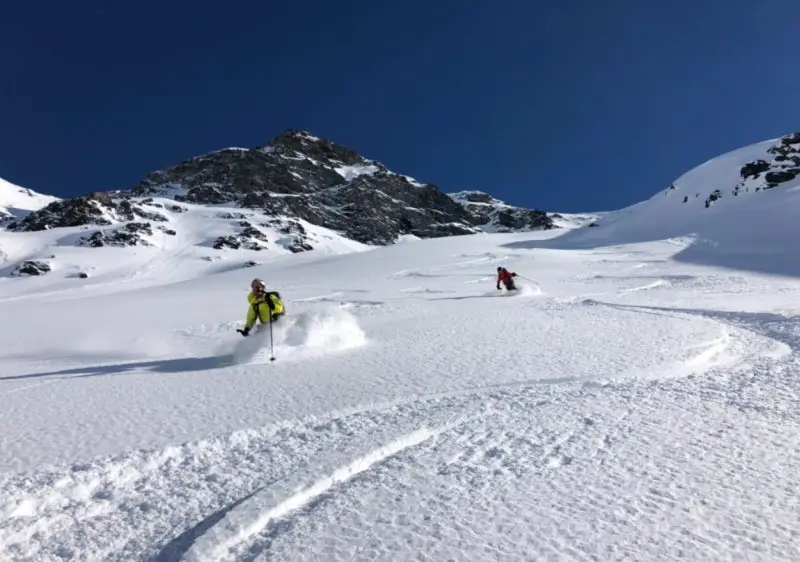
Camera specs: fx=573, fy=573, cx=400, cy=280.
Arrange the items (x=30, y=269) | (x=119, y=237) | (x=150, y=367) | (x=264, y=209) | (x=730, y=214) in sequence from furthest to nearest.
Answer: (x=264, y=209) → (x=119, y=237) → (x=30, y=269) → (x=730, y=214) → (x=150, y=367)

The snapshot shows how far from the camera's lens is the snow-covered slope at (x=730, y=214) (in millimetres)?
34306

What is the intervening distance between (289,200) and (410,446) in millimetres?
139339

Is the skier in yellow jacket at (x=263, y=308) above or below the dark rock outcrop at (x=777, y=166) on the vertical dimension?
below

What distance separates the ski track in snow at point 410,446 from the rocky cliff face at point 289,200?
80378mm

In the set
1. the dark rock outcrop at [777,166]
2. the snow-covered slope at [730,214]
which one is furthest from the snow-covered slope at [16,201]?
the dark rock outcrop at [777,166]

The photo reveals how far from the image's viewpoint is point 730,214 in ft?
164

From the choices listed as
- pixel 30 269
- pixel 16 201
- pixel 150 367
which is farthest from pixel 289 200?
pixel 150 367

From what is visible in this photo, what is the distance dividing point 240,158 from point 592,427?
554 ft

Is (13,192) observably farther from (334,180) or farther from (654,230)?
(654,230)

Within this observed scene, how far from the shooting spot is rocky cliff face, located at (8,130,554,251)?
314ft

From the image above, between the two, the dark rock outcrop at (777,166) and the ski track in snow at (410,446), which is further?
the dark rock outcrop at (777,166)

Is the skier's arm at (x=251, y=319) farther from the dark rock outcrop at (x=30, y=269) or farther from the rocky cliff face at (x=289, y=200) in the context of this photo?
the rocky cliff face at (x=289, y=200)

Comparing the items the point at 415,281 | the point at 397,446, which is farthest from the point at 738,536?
the point at 415,281

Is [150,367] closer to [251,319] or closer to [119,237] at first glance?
[251,319]
